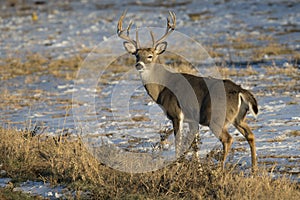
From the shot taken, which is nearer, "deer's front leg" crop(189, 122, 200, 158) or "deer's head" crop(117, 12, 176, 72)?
"deer's front leg" crop(189, 122, 200, 158)

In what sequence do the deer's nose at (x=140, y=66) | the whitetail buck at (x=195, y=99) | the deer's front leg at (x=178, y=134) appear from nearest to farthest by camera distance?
the deer's front leg at (x=178, y=134), the whitetail buck at (x=195, y=99), the deer's nose at (x=140, y=66)

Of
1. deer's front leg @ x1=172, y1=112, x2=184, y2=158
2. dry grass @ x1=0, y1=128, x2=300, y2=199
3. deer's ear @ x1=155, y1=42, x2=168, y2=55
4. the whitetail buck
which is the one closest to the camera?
dry grass @ x1=0, y1=128, x2=300, y2=199

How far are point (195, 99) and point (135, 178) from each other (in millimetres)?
2453

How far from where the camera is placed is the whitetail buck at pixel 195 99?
9469 millimetres

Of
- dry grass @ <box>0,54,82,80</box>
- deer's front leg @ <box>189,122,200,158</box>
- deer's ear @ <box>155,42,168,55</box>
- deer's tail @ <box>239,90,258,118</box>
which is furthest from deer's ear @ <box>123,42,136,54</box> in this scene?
dry grass @ <box>0,54,82,80</box>

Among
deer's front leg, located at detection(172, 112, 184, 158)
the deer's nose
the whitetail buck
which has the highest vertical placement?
the deer's nose

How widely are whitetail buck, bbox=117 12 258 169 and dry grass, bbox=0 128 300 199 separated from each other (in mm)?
1121

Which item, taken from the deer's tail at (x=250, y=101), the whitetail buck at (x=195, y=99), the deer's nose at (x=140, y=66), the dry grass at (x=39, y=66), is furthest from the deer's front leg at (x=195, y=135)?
the dry grass at (x=39, y=66)

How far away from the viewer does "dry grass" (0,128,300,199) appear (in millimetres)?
7327

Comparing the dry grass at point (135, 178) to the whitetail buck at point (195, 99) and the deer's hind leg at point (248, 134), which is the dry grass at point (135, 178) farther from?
the whitetail buck at point (195, 99)

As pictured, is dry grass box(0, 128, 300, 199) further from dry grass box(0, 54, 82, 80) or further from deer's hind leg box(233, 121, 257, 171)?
dry grass box(0, 54, 82, 80)

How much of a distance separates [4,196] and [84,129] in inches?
174

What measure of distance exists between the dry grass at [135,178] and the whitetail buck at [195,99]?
1.12 m

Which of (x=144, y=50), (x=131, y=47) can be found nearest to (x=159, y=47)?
(x=144, y=50)
